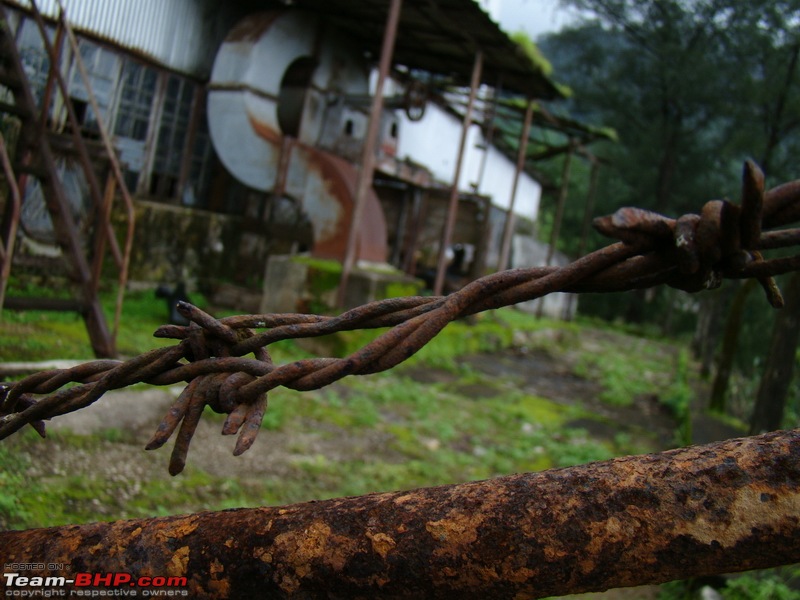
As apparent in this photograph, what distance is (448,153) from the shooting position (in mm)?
14461

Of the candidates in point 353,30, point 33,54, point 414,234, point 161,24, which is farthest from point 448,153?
point 33,54

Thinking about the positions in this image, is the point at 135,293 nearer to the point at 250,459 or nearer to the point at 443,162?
the point at 250,459

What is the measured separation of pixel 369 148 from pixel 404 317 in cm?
599

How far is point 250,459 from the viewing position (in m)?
3.89

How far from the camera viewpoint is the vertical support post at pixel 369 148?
6.69 m

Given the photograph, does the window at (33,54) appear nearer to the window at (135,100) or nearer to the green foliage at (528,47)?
the window at (135,100)

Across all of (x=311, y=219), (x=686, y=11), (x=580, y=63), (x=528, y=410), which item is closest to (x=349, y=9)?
(x=311, y=219)

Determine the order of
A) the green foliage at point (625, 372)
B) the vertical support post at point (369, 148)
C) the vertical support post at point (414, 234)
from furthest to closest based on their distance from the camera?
the vertical support post at point (414, 234) < the green foliage at point (625, 372) < the vertical support post at point (369, 148)

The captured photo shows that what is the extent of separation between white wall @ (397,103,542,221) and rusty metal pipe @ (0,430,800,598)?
1091 centimetres

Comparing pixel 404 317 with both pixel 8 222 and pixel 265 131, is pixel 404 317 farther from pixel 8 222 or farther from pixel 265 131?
pixel 265 131

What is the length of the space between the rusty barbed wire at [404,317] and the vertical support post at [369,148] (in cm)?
580

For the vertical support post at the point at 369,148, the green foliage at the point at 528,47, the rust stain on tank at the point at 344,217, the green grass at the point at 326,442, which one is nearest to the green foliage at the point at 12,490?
the green grass at the point at 326,442

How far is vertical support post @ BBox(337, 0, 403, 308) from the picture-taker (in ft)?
21.9

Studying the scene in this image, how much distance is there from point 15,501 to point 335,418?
2706mm
